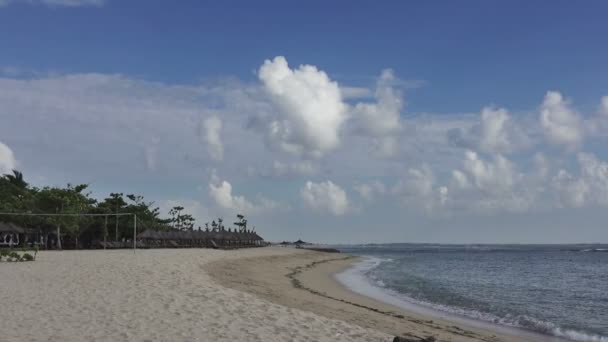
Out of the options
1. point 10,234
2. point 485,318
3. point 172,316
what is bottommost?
point 485,318

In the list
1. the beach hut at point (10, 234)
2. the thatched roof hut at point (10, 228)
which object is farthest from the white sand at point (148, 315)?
the beach hut at point (10, 234)

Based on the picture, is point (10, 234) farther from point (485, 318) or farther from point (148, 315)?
point (485, 318)

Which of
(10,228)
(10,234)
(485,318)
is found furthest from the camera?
(10,234)

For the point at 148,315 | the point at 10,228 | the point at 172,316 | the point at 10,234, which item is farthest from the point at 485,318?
the point at 10,234

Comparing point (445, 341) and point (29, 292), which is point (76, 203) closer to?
point (29, 292)

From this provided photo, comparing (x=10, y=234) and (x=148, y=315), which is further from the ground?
(x=10, y=234)

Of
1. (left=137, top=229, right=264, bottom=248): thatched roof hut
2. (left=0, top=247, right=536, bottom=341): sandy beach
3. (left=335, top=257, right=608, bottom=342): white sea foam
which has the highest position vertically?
(left=137, top=229, right=264, bottom=248): thatched roof hut

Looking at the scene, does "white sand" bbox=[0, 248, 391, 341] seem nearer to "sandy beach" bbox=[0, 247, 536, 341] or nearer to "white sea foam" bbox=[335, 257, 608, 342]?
"sandy beach" bbox=[0, 247, 536, 341]

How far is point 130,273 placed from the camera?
1664 centimetres

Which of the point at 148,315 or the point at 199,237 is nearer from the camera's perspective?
the point at 148,315

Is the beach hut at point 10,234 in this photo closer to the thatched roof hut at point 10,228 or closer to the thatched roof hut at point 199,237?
the thatched roof hut at point 10,228

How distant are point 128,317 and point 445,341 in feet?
19.0

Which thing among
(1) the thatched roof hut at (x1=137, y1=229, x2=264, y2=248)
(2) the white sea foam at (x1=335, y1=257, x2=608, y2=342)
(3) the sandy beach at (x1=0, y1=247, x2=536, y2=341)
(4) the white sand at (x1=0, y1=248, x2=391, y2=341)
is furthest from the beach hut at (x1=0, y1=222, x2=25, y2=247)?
(2) the white sea foam at (x1=335, y1=257, x2=608, y2=342)

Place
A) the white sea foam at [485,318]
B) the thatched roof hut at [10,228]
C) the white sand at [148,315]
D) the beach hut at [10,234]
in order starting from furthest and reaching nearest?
the beach hut at [10,234], the thatched roof hut at [10,228], the white sea foam at [485,318], the white sand at [148,315]
